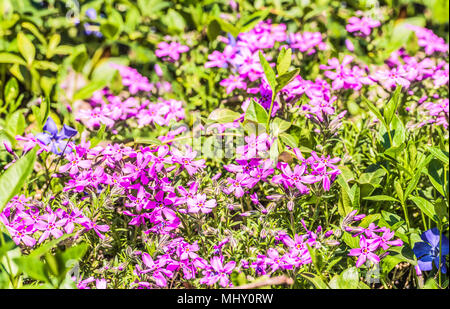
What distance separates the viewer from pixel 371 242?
6.45 ft

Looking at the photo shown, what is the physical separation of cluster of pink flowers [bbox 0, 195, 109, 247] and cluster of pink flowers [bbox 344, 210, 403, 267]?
3.24 ft

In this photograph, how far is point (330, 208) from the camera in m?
2.35

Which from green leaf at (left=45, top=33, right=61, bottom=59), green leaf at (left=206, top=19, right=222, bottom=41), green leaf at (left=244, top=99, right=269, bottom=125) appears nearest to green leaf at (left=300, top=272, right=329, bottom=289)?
green leaf at (left=244, top=99, right=269, bottom=125)

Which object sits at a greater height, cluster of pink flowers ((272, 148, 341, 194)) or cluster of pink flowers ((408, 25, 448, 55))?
cluster of pink flowers ((272, 148, 341, 194))

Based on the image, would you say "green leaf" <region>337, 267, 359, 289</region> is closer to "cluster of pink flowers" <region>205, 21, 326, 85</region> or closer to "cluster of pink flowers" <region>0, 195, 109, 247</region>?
"cluster of pink flowers" <region>0, 195, 109, 247</region>

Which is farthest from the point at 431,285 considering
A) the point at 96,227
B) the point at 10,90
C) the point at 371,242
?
the point at 10,90

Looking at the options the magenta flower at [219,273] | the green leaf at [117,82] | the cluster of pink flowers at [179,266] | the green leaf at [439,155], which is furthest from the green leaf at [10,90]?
the green leaf at [439,155]

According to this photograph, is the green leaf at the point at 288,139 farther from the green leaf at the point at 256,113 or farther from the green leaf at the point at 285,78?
the green leaf at the point at 285,78

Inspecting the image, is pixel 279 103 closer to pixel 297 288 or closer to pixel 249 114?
pixel 249 114

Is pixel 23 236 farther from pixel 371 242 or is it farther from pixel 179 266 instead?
pixel 371 242

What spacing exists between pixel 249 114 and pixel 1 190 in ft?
3.37

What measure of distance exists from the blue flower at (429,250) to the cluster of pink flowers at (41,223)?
1.31 m

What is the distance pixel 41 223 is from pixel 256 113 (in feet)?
3.22

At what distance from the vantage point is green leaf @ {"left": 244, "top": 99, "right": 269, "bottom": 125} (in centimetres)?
215
